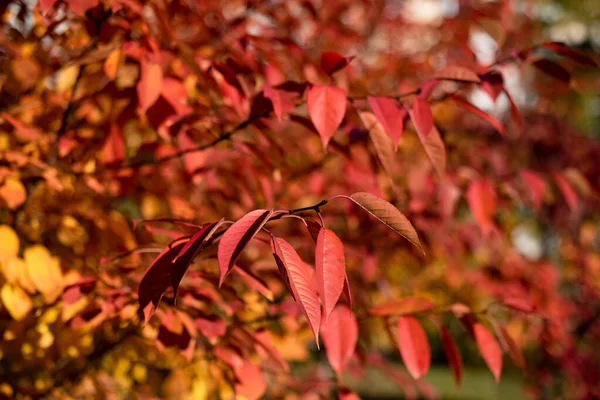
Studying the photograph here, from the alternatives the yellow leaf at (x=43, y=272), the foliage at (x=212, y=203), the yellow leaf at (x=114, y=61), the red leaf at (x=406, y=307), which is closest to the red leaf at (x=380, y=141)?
the foliage at (x=212, y=203)

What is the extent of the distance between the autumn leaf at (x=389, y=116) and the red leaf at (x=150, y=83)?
0.46 m

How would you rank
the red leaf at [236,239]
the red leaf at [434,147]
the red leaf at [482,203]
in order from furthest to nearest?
1. the red leaf at [482,203]
2. the red leaf at [434,147]
3. the red leaf at [236,239]

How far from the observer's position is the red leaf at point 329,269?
0.71 m

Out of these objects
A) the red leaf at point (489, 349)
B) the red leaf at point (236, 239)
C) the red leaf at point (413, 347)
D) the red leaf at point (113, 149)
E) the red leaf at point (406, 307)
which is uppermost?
the red leaf at point (236, 239)

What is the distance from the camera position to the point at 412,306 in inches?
45.3

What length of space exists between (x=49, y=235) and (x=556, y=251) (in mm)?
4759

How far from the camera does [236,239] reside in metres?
0.70

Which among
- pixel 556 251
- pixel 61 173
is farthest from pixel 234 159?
pixel 556 251

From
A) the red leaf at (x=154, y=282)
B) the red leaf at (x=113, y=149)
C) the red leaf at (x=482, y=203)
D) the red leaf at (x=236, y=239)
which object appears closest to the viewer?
the red leaf at (x=236, y=239)

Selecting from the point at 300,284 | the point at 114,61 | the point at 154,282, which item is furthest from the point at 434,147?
the point at 114,61

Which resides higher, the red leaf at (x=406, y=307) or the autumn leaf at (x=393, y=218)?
the autumn leaf at (x=393, y=218)

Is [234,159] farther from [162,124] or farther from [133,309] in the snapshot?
[133,309]

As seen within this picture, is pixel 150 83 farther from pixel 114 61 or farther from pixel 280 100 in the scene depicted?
pixel 280 100

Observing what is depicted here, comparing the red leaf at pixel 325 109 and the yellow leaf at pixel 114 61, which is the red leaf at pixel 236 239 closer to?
the red leaf at pixel 325 109
